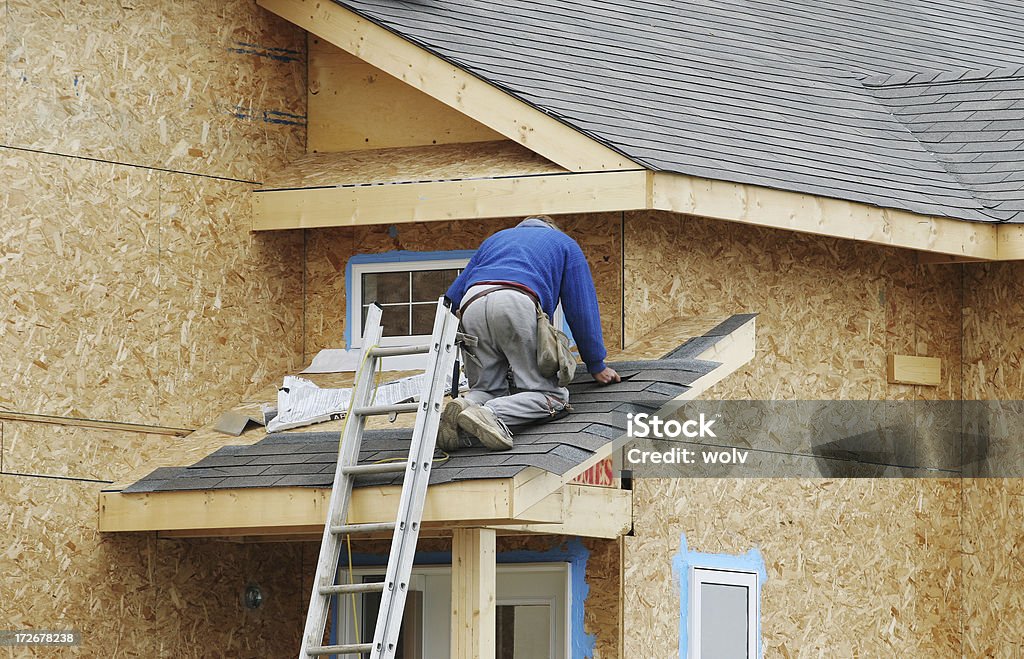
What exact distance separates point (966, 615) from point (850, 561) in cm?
114

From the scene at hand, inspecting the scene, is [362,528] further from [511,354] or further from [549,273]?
[549,273]

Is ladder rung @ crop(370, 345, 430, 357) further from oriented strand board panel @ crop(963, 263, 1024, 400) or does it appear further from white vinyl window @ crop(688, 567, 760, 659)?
oriented strand board panel @ crop(963, 263, 1024, 400)

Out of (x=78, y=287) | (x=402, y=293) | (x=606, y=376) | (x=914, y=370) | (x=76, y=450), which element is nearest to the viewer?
(x=606, y=376)

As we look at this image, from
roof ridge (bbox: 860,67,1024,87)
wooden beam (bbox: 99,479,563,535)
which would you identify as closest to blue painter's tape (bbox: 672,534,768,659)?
wooden beam (bbox: 99,479,563,535)

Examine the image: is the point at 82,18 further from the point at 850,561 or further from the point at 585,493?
the point at 850,561

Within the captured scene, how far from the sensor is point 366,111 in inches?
448

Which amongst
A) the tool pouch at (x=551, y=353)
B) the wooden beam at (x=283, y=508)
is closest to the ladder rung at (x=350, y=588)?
the wooden beam at (x=283, y=508)

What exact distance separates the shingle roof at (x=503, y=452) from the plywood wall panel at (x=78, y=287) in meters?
0.76

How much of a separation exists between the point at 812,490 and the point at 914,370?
1.28 metres

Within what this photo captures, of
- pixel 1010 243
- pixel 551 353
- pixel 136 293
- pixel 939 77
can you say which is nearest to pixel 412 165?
pixel 136 293

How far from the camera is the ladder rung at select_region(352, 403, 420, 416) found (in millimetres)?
8203

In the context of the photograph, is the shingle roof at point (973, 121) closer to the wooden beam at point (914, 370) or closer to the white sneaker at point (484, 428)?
the wooden beam at point (914, 370)

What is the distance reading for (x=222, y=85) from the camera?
35.9 ft

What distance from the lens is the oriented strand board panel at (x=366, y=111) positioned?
11.2 meters
